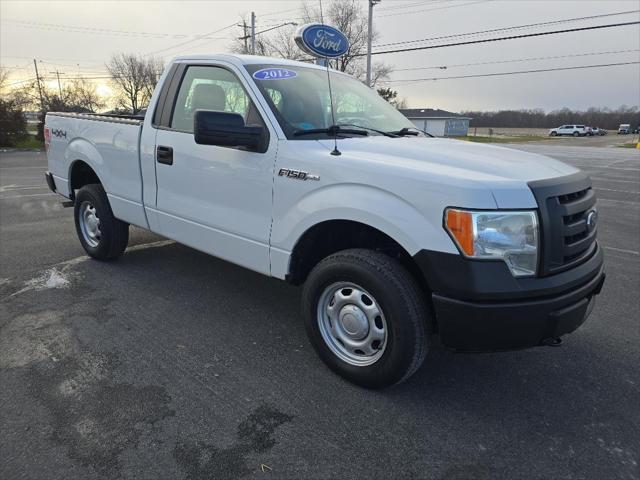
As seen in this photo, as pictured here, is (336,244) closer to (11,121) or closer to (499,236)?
(499,236)

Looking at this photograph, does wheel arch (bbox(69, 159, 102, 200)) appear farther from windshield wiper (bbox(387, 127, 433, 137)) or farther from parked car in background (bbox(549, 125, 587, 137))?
parked car in background (bbox(549, 125, 587, 137))

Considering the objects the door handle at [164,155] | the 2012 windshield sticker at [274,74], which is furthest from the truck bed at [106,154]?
the 2012 windshield sticker at [274,74]

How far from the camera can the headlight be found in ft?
7.34

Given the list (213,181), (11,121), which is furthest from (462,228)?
(11,121)

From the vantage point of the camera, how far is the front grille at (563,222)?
91.0 inches

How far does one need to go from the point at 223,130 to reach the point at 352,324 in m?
1.40

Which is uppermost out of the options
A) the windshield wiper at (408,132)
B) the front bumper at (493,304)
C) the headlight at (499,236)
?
the windshield wiper at (408,132)

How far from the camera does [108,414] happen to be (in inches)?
99.3

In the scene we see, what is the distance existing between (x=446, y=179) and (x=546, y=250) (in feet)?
1.96

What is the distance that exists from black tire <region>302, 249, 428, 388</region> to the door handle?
169cm

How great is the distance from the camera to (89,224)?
16.4 ft

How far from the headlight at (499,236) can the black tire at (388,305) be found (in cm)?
41

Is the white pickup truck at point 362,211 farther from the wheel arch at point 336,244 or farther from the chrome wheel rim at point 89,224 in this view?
→ the chrome wheel rim at point 89,224

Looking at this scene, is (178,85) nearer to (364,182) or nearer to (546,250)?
(364,182)
